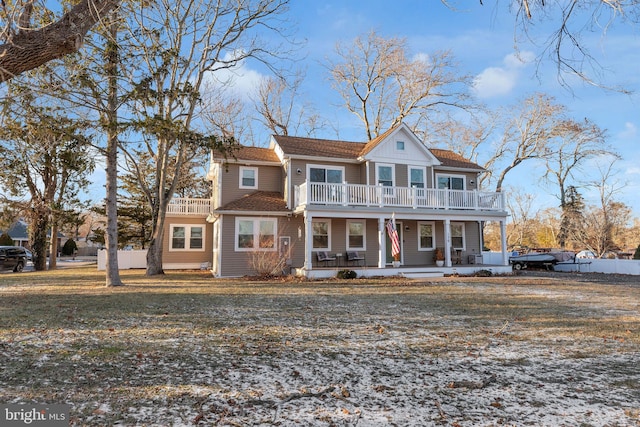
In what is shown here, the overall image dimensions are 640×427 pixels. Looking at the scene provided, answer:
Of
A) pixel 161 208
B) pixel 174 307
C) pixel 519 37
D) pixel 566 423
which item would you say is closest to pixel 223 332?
pixel 174 307

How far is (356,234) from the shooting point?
18750 millimetres

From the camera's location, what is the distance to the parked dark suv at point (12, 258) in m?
21.4

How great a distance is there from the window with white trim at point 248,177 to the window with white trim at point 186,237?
17.0 ft

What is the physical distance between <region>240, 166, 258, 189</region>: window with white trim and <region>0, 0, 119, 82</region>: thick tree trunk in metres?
14.1

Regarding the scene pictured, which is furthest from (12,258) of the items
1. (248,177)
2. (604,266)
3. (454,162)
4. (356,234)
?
(604,266)

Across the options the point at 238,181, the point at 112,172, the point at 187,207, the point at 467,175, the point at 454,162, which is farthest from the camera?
the point at 187,207

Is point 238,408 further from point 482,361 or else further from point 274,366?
point 482,361

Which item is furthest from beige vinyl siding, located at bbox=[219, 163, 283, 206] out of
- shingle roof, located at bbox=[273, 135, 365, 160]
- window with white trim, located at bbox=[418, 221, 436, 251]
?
window with white trim, located at bbox=[418, 221, 436, 251]

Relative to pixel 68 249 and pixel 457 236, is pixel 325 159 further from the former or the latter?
pixel 68 249

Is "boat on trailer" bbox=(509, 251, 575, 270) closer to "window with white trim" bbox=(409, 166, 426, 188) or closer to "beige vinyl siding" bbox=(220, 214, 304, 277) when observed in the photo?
"window with white trim" bbox=(409, 166, 426, 188)

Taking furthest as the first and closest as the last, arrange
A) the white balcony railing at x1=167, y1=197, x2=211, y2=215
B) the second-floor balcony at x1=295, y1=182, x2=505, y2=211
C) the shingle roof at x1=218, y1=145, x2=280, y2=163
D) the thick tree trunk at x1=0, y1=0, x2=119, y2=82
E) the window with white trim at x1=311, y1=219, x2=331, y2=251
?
the white balcony railing at x1=167, y1=197, x2=211, y2=215 < the shingle roof at x1=218, y1=145, x2=280, y2=163 < the window with white trim at x1=311, y1=219, x2=331, y2=251 < the second-floor balcony at x1=295, y1=182, x2=505, y2=211 < the thick tree trunk at x1=0, y1=0, x2=119, y2=82

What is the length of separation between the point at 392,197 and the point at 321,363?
13743 mm

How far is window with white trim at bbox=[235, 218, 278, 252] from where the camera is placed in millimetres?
17359

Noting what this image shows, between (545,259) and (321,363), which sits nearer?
(321,363)
